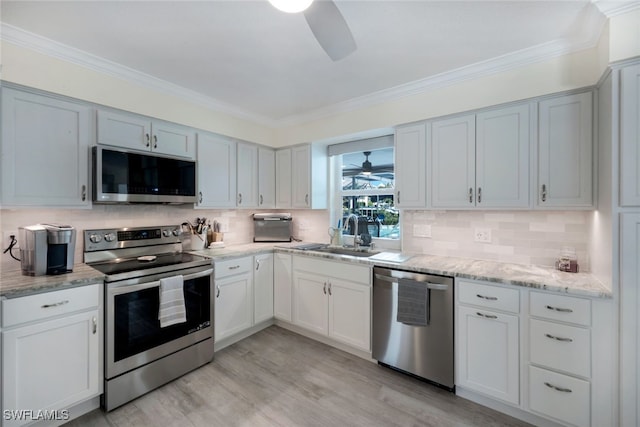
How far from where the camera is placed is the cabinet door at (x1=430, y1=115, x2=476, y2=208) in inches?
90.3

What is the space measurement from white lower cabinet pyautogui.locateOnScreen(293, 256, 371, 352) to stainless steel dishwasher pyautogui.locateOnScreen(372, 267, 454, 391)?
125 mm

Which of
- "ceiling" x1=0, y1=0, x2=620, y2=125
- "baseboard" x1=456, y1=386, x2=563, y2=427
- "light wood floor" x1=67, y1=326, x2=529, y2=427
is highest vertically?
"ceiling" x1=0, y1=0, x2=620, y2=125

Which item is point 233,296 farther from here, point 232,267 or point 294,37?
point 294,37

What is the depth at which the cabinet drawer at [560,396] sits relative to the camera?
63.4 inches

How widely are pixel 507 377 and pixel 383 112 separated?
7.86 ft

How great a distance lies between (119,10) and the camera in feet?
5.42

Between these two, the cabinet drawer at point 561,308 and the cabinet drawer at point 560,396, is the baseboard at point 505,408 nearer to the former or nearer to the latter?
the cabinet drawer at point 560,396

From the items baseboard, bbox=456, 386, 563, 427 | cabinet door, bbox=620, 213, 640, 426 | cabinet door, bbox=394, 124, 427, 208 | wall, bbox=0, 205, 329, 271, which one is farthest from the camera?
cabinet door, bbox=394, 124, 427, 208

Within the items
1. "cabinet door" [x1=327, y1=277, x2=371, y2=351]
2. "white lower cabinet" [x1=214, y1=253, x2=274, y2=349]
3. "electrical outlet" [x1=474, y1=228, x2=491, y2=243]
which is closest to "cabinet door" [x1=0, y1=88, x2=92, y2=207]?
"white lower cabinet" [x1=214, y1=253, x2=274, y2=349]

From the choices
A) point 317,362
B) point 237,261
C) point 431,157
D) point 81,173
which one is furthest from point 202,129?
point 317,362

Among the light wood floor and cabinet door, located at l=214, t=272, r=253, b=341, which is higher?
cabinet door, located at l=214, t=272, r=253, b=341

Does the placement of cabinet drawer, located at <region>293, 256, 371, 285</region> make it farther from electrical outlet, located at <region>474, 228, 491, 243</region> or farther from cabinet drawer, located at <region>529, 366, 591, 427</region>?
cabinet drawer, located at <region>529, 366, 591, 427</region>

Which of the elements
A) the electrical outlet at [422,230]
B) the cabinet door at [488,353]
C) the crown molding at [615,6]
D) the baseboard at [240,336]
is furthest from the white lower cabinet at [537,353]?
the baseboard at [240,336]

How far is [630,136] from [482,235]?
1161 mm
